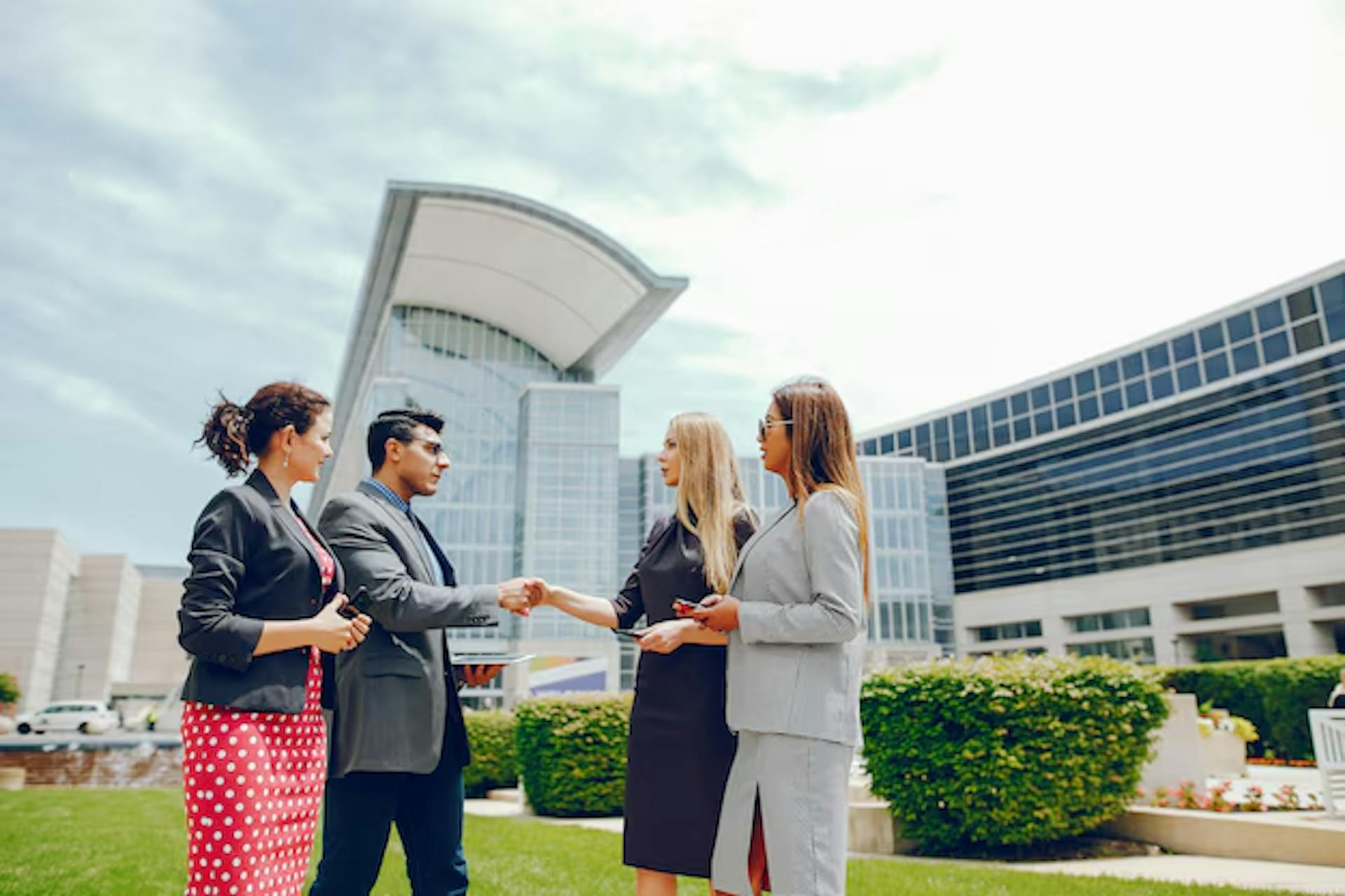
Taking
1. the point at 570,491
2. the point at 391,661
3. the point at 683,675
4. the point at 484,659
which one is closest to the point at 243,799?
the point at 391,661

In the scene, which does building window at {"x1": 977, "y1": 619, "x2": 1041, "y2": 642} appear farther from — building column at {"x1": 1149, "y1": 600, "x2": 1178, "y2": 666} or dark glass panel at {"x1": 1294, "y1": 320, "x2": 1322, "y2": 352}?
dark glass panel at {"x1": 1294, "y1": 320, "x2": 1322, "y2": 352}

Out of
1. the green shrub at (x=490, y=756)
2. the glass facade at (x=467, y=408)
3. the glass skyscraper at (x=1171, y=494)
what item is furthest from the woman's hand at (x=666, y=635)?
the glass skyscraper at (x=1171, y=494)

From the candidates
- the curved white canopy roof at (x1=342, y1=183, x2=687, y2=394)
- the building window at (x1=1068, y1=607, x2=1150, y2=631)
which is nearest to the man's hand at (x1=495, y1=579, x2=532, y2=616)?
the curved white canopy roof at (x1=342, y1=183, x2=687, y2=394)

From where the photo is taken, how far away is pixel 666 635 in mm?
2617

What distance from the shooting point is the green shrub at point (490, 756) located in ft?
47.5

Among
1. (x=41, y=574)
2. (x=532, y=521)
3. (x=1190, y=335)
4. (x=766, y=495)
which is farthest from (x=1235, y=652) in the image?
(x=41, y=574)

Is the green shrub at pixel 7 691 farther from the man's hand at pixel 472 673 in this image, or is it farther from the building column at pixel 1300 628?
the building column at pixel 1300 628

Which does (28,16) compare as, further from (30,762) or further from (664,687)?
(664,687)

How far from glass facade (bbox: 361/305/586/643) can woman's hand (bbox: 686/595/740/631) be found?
4215 cm

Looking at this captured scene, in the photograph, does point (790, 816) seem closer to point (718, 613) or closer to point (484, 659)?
point (718, 613)

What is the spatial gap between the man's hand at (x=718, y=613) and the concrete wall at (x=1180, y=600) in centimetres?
4295

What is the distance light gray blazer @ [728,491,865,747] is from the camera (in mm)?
2391

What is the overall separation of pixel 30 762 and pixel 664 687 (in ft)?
56.9

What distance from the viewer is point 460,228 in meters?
39.3
